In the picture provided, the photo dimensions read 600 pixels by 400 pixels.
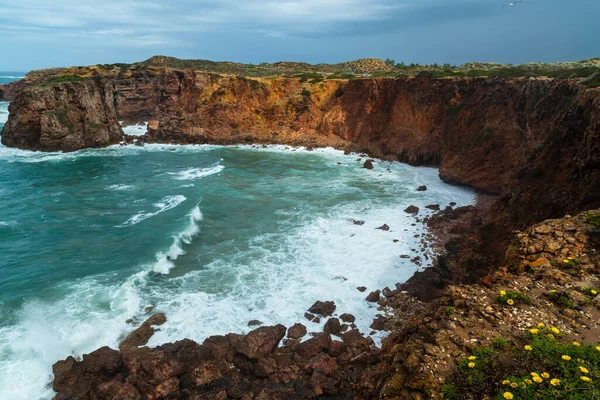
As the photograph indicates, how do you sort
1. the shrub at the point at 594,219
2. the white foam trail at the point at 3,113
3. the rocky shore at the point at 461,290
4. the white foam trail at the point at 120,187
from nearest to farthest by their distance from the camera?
the rocky shore at the point at 461,290 → the shrub at the point at 594,219 → the white foam trail at the point at 120,187 → the white foam trail at the point at 3,113

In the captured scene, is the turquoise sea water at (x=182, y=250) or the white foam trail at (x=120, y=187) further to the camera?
the white foam trail at (x=120, y=187)

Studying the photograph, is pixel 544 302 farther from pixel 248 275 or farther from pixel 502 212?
pixel 248 275

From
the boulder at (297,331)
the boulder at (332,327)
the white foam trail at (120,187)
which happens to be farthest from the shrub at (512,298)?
the white foam trail at (120,187)

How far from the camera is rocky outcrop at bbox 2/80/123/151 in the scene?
50.1 m

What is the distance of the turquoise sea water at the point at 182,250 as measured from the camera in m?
16.7

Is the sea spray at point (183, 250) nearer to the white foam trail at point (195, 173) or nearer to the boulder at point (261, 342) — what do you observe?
the white foam trail at point (195, 173)

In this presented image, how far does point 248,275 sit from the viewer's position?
20688 millimetres

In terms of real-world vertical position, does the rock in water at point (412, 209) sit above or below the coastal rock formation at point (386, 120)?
below

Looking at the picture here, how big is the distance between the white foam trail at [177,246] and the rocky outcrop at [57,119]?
35601 mm

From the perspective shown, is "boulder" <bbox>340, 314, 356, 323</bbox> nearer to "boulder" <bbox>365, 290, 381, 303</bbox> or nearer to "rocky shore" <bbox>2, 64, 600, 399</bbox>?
"rocky shore" <bbox>2, 64, 600, 399</bbox>

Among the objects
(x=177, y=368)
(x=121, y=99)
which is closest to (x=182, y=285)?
(x=177, y=368)

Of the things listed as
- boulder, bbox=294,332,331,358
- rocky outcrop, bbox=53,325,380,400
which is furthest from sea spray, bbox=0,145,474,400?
boulder, bbox=294,332,331,358

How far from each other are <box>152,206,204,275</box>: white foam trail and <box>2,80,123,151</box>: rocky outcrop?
117 feet

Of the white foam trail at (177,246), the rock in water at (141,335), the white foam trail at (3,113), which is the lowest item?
the rock in water at (141,335)
